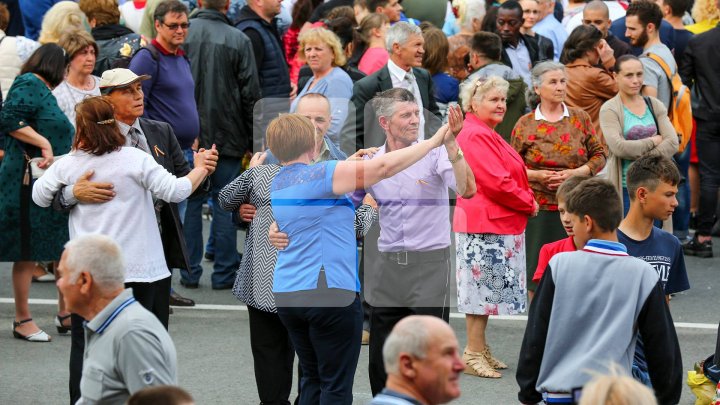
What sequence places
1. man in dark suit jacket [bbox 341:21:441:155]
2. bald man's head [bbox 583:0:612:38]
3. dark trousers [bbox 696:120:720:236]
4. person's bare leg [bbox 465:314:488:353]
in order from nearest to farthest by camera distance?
person's bare leg [bbox 465:314:488:353] → man in dark suit jacket [bbox 341:21:441:155] → bald man's head [bbox 583:0:612:38] → dark trousers [bbox 696:120:720:236]

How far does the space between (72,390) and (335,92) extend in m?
4.09

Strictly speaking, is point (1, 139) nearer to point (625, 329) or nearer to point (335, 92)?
point (335, 92)

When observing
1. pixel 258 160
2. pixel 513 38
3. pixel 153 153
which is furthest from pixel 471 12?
pixel 258 160

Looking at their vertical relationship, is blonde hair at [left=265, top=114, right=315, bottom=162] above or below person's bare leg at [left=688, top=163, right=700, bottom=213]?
above

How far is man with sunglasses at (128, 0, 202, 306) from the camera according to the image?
9.55 metres

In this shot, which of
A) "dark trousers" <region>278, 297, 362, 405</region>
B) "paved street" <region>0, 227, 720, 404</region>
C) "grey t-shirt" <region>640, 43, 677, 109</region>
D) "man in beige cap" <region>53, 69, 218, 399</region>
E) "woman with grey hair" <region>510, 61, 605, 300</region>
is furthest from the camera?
"grey t-shirt" <region>640, 43, 677, 109</region>

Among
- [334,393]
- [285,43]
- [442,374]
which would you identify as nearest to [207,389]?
[334,393]

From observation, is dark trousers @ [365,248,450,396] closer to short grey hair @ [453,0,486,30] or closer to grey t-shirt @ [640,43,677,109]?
grey t-shirt @ [640,43,677,109]

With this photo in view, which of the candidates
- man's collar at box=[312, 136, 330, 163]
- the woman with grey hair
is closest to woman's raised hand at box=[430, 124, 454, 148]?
man's collar at box=[312, 136, 330, 163]

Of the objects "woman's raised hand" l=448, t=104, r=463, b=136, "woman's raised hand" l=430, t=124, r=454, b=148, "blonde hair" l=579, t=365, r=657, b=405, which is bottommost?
"blonde hair" l=579, t=365, r=657, b=405

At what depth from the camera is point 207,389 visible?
24.9 ft

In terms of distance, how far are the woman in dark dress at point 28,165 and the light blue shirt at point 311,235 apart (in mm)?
3014

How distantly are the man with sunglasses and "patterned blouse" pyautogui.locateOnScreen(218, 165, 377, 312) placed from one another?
3.14 metres

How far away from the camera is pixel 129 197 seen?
650 centimetres
